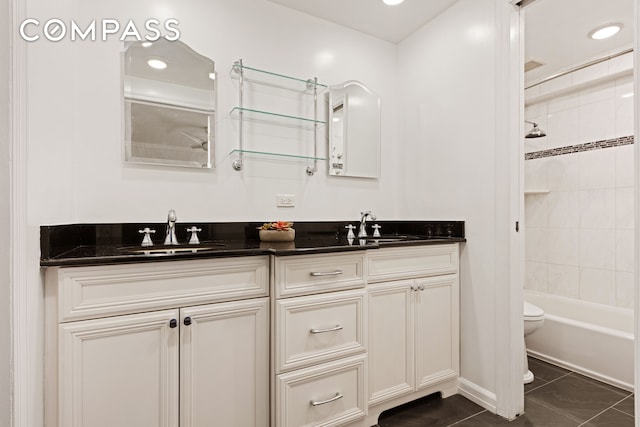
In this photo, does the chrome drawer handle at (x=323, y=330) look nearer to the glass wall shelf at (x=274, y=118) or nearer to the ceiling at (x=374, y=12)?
the glass wall shelf at (x=274, y=118)

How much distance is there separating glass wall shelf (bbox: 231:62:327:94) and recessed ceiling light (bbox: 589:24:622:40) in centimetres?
192

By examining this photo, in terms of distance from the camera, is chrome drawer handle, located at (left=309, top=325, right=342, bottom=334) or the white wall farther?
the white wall

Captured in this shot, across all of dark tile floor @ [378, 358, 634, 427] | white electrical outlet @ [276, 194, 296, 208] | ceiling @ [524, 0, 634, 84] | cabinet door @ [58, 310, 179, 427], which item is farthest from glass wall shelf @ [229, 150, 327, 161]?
dark tile floor @ [378, 358, 634, 427]

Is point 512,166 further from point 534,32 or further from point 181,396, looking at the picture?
point 181,396

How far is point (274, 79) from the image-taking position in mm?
2039

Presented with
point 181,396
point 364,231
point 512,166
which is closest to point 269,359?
point 181,396

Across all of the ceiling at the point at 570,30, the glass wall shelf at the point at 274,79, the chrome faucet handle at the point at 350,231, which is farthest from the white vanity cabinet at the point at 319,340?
the ceiling at the point at 570,30

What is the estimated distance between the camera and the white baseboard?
1759 mm

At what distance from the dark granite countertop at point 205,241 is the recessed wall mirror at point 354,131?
402mm

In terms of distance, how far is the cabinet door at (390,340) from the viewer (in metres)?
1.65

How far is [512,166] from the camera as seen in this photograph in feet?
5.59

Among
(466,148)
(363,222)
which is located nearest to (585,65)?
(466,148)

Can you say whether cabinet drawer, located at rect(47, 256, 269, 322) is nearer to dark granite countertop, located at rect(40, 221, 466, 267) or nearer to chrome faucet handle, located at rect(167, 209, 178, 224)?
dark granite countertop, located at rect(40, 221, 466, 267)

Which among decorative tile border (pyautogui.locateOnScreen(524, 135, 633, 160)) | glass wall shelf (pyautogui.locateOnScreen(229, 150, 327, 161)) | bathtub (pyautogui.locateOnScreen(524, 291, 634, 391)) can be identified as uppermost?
decorative tile border (pyautogui.locateOnScreen(524, 135, 633, 160))
